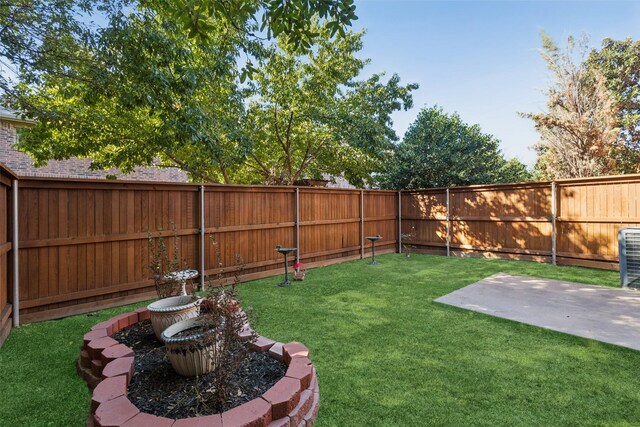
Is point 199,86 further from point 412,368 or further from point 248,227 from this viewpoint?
point 412,368

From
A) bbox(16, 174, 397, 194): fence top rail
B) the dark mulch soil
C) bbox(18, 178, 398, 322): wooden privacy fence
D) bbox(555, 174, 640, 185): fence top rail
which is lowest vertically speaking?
the dark mulch soil

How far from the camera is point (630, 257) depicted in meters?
4.67

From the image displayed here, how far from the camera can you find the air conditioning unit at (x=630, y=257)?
4605 millimetres

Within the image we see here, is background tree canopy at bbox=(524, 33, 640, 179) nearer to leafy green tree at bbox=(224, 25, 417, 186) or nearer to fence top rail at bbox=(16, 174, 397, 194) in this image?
leafy green tree at bbox=(224, 25, 417, 186)

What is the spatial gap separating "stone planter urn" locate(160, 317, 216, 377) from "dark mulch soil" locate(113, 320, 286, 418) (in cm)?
6

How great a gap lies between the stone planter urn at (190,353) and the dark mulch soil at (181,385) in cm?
6

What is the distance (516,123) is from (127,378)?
45.1 ft

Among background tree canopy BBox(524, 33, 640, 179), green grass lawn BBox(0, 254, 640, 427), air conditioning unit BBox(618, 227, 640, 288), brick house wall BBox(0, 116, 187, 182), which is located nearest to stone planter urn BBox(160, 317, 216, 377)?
green grass lawn BBox(0, 254, 640, 427)

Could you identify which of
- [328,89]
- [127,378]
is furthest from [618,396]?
[328,89]

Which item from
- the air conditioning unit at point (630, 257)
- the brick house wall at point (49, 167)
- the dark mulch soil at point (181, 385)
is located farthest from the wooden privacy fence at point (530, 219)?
the brick house wall at point (49, 167)

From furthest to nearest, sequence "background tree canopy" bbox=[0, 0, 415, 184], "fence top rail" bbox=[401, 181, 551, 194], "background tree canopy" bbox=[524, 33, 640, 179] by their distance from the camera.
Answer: "background tree canopy" bbox=[524, 33, 640, 179], "fence top rail" bbox=[401, 181, 551, 194], "background tree canopy" bbox=[0, 0, 415, 184]

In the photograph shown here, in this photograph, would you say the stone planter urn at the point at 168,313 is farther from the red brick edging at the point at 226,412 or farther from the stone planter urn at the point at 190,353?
the stone planter urn at the point at 190,353

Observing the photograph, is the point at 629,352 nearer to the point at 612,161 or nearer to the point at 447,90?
the point at 447,90

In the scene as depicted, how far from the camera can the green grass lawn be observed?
1.87 metres
